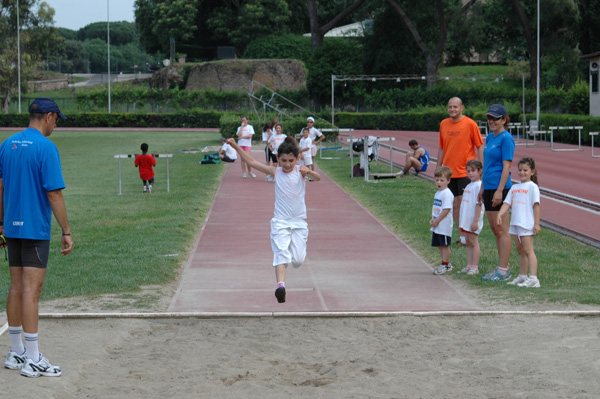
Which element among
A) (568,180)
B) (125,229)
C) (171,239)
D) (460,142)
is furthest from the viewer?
(568,180)

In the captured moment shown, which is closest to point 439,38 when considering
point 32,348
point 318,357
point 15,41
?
point 15,41

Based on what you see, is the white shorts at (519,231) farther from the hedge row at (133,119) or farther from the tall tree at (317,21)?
the tall tree at (317,21)

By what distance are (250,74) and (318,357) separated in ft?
251

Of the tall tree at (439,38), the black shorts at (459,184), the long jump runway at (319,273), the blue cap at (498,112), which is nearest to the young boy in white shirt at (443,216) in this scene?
the long jump runway at (319,273)

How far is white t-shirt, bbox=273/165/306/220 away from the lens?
26.8ft

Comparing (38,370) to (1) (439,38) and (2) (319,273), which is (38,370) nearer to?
(2) (319,273)

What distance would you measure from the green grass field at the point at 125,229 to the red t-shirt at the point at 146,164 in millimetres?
489

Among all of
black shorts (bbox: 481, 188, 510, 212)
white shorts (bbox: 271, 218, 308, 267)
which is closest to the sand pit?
white shorts (bbox: 271, 218, 308, 267)

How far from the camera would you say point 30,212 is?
6113mm

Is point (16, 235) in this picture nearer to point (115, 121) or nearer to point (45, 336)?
point (45, 336)

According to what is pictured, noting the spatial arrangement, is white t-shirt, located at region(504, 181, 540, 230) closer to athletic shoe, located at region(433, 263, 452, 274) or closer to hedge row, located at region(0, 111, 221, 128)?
athletic shoe, located at region(433, 263, 452, 274)

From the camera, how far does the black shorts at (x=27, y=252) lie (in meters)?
6.14

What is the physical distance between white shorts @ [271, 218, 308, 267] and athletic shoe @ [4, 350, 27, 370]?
8.92 feet

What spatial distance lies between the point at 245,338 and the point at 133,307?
1755 millimetres
